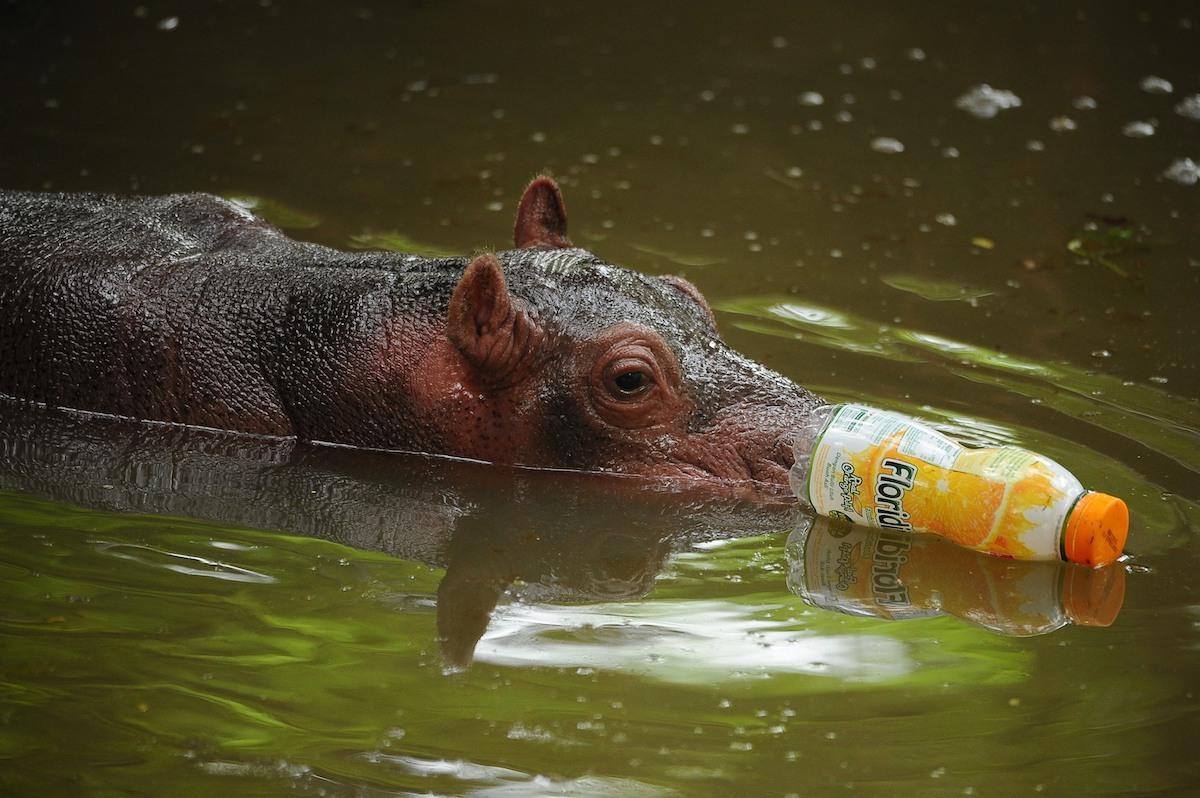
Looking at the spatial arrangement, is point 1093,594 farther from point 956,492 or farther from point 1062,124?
point 1062,124

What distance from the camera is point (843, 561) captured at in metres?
5.48

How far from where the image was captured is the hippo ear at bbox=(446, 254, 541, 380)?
5.80 metres

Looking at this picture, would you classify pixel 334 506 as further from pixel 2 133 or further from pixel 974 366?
pixel 2 133

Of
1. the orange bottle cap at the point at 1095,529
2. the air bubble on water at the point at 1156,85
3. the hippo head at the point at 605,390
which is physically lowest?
the orange bottle cap at the point at 1095,529

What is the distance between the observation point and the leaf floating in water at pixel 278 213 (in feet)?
29.9

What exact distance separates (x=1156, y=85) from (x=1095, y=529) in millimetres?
7247

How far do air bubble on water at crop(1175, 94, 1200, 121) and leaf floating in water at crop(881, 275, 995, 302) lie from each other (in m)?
3.36

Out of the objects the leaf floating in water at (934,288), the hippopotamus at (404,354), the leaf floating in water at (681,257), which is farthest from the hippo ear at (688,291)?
the leaf floating in water at (934,288)

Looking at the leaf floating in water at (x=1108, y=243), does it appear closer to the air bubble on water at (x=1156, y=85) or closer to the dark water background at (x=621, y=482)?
the dark water background at (x=621, y=482)

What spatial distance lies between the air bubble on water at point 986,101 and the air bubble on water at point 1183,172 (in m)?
1.38

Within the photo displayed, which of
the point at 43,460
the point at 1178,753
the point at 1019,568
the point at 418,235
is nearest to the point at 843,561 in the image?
the point at 1019,568

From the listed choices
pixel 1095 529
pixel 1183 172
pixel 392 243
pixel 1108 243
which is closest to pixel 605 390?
pixel 1095 529

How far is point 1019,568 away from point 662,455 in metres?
1.43

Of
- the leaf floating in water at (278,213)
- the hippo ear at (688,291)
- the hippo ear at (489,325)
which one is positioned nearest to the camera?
the hippo ear at (489,325)
